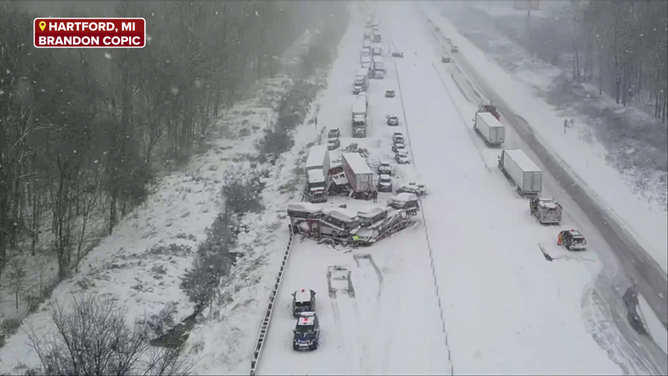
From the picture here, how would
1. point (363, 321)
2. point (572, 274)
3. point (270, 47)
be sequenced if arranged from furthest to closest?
1. point (270, 47)
2. point (572, 274)
3. point (363, 321)

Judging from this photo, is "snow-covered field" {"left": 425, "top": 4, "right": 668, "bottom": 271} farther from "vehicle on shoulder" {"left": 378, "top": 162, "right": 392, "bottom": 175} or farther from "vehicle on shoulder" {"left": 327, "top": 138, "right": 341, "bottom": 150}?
"vehicle on shoulder" {"left": 327, "top": 138, "right": 341, "bottom": 150}

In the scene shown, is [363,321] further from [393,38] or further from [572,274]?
[393,38]

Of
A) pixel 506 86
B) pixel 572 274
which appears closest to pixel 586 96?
pixel 506 86

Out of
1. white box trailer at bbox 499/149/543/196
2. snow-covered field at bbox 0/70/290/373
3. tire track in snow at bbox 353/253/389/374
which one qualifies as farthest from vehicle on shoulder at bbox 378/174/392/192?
snow-covered field at bbox 0/70/290/373

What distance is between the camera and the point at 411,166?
2367 inches

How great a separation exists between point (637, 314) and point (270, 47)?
77.5 metres

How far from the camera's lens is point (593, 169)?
59750 millimetres

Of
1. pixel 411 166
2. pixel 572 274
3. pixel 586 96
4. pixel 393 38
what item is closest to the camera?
pixel 572 274

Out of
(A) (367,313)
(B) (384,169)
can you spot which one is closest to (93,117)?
(B) (384,169)

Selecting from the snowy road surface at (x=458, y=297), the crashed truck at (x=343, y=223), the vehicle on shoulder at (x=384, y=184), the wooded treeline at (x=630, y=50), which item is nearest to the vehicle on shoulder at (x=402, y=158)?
the snowy road surface at (x=458, y=297)

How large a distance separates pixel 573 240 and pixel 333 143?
29326 mm

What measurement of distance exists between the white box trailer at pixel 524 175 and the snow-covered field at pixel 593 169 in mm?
5534

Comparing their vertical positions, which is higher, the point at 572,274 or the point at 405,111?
the point at 405,111

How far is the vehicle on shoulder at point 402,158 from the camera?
6109 cm
